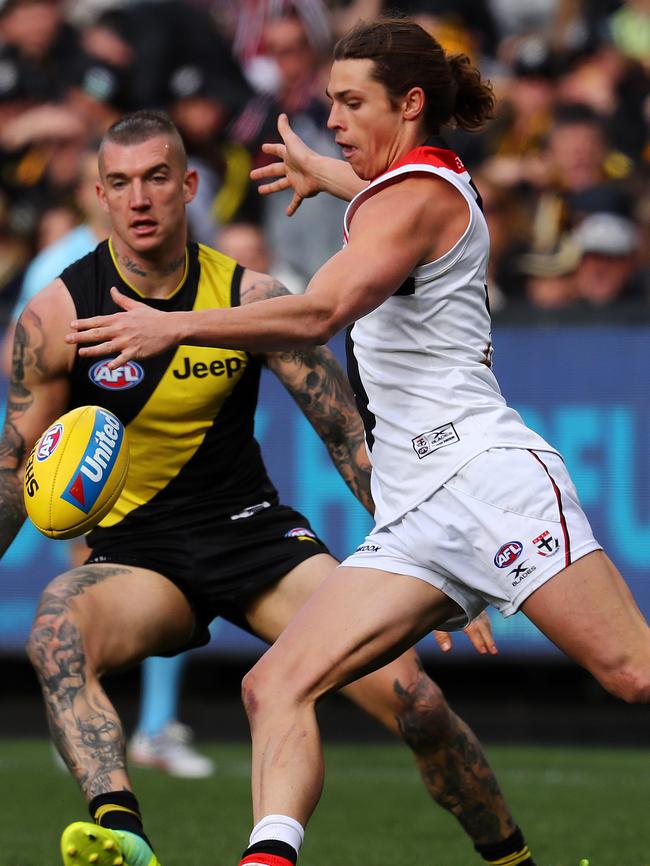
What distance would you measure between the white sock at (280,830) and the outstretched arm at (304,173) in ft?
6.96

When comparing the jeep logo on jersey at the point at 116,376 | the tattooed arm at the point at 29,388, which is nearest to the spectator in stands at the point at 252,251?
the jeep logo on jersey at the point at 116,376

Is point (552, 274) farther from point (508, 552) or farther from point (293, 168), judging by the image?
point (508, 552)

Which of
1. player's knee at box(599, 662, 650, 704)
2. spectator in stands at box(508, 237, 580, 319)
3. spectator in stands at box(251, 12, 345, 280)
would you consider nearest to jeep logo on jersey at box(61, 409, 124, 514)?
player's knee at box(599, 662, 650, 704)

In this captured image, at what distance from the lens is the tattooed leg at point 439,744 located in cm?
562

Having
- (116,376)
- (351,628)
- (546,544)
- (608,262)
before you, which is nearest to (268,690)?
(351,628)

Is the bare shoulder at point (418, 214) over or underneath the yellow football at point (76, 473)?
over

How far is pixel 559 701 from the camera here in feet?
34.6

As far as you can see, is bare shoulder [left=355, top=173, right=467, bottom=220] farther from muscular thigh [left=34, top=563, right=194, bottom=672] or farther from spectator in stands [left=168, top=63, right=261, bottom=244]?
spectator in stands [left=168, top=63, right=261, bottom=244]

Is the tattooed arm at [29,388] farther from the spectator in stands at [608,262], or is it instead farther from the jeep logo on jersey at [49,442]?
the spectator in stands at [608,262]

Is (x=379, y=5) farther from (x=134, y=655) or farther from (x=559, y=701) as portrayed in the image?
(x=134, y=655)

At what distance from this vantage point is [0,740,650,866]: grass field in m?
6.81

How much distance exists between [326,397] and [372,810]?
2892 mm

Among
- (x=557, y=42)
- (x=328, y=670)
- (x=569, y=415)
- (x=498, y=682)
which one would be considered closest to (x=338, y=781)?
(x=498, y=682)

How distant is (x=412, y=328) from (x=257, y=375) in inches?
55.3
